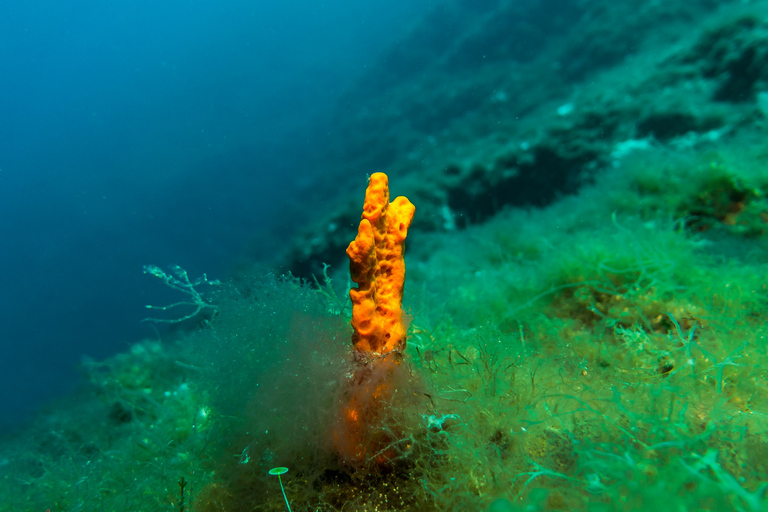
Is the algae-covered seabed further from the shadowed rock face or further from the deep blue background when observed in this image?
the deep blue background

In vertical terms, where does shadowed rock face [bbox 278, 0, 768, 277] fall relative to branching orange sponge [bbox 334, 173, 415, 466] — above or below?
above

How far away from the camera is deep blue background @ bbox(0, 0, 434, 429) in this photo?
4809cm

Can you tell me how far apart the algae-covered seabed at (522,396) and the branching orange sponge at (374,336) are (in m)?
0.07

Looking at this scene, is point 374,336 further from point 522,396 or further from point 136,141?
point 136,141

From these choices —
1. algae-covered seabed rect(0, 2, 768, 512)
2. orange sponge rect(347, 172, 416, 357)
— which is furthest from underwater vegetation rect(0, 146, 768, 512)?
orange sponge rect(347, 172, 416, 357)

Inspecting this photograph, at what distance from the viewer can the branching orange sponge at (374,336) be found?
6.16 feet

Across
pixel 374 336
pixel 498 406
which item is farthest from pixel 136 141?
pixel 498 406

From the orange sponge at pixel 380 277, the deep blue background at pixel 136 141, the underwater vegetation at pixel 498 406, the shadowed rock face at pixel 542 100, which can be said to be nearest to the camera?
the underwater vegetation at pixel 498 406

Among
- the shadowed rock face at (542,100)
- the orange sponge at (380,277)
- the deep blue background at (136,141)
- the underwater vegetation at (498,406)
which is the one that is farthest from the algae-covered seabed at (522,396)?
the deep blue background at (136,141)

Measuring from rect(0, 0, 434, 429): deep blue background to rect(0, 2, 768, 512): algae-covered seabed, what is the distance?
77.7 ft

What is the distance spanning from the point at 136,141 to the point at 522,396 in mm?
90073

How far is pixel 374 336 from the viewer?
198 cm

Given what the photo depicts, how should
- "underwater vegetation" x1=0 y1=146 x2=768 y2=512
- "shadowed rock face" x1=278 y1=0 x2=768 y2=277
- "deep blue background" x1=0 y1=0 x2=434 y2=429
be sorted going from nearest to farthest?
"underwater vegetation" x1=0 y1=146 x2=768 y2=512
"shadowed rock face" x1=278 y1=0 x2=768 y2=277
"deep blue background" x1=0 y1=0 x2=434 y2=429

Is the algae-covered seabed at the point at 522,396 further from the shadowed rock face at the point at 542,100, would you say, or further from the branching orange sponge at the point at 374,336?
the shadowed rock face at the point at 542,100
